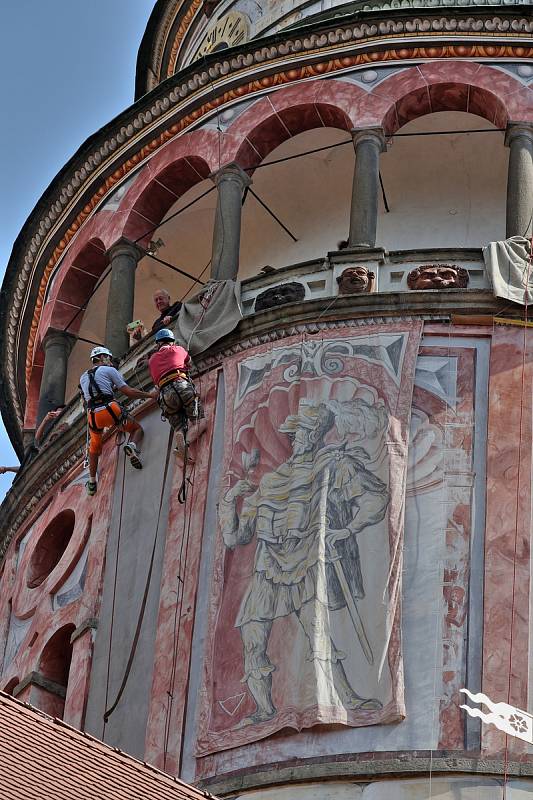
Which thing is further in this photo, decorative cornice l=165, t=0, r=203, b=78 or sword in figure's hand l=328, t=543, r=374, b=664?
decorative cornice l=165, t=0, r=203, b=78

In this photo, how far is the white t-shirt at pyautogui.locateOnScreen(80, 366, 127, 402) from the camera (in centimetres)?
2889

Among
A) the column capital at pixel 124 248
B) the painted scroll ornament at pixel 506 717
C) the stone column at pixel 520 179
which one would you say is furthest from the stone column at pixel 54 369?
the painted scroll ornament at pixel 506 717

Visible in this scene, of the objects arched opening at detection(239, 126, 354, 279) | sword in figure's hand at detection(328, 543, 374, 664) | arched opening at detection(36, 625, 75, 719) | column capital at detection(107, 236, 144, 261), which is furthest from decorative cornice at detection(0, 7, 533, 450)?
sword in figure's hand at detection(328, 543, 374, 664)

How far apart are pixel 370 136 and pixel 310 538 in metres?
5.67

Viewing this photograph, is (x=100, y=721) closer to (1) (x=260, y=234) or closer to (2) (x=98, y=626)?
(2) (x=98, y=626)

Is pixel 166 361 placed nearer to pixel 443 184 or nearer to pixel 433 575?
pixel 433 575

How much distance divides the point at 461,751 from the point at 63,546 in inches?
286

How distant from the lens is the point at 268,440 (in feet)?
90.2

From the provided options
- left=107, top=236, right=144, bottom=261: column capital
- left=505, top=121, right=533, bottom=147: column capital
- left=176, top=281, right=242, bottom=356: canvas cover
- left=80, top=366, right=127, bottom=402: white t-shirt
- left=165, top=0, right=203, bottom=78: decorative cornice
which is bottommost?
left=80, top=366, right=127, bottom=402: white t-shirt

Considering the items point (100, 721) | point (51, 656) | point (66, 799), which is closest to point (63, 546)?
point (51, 656)

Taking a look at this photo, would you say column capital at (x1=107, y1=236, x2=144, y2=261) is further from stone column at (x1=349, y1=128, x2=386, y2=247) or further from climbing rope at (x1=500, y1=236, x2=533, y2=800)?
climbing rope at (x1=500, y1=236, x2=533, y2=800)

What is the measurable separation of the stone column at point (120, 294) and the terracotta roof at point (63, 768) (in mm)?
8414

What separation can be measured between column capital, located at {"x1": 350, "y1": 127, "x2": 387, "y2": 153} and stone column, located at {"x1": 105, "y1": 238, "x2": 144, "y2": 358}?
3221mm

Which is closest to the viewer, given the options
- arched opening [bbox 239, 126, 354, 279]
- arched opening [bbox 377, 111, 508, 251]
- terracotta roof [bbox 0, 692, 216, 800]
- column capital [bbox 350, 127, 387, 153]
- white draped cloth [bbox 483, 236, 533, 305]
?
terracotta roof [bbox 0, 692, 216, 800]
